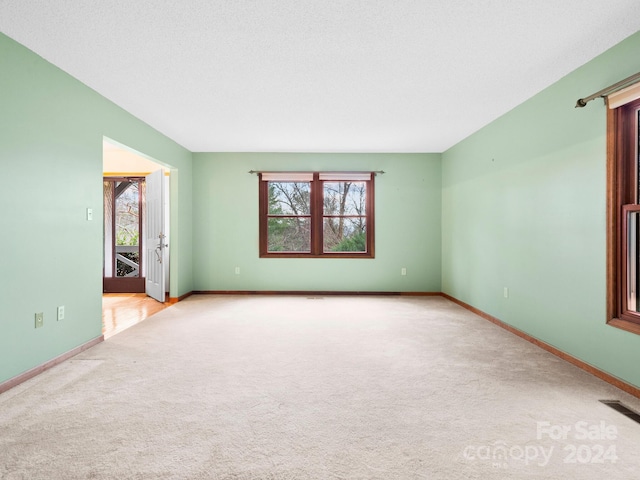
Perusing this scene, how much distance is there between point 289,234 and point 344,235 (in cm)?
102

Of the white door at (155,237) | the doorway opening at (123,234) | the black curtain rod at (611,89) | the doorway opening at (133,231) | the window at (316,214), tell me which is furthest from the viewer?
the doorway opening at (123,234)

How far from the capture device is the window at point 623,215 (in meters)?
2.37

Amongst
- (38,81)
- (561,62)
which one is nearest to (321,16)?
(561,62)

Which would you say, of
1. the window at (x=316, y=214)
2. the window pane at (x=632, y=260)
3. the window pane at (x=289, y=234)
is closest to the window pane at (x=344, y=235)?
the window at (x=316, y=214)

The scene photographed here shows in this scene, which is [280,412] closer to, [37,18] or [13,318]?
[13,318]

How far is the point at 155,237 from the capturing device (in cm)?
518

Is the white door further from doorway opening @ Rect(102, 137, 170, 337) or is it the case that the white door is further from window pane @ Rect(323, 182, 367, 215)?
window pane @ Rect(323, 182, 367, 215)

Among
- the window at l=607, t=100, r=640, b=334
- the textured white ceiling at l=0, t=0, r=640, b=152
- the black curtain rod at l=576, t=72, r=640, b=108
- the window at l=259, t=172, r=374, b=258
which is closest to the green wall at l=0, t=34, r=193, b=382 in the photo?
the textured white ceiling at l=0, t=0, r=640, b=152

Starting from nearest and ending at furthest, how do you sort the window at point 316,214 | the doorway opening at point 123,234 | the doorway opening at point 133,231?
1. the doorway opening at point 133,231
2. the window at point 316,214
3. the doorway opening at point 123,234

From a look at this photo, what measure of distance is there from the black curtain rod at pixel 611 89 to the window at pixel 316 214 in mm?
3325

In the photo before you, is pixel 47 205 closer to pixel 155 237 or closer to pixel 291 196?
pixel 155 237

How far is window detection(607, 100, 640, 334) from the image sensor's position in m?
2.37

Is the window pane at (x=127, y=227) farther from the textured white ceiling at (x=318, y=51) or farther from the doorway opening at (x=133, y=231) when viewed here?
the textured white ceiling at (x=318, y=51)

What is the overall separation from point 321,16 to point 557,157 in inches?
95.0
